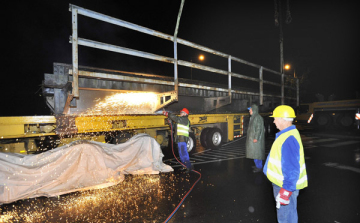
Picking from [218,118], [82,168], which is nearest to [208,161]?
[218,118]

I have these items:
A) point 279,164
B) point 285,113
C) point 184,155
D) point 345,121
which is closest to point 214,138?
point 184,155

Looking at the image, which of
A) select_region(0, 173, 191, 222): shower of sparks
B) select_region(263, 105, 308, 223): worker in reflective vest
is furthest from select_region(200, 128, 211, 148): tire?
select_region(263, 105, 308, 223): worker in reflective vest

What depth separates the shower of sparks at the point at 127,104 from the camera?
5.96m

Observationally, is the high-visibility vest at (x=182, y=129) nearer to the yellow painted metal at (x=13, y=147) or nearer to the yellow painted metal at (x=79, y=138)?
the yellow painted metal at (x=79, y=138)

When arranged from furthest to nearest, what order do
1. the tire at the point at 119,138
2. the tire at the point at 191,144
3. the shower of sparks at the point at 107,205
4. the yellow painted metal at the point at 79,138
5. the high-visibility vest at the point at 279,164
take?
the tire at the point at 191,144 → the tire at the point at 119,138 → the yellow painted metal at the point at 79,138 → the shower of sparks at the point at 107,205 → the high-visibility vest at the point at 279,164

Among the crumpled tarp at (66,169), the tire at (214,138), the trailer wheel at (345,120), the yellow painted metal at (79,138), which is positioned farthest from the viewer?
the trailer wheel at (345,120)

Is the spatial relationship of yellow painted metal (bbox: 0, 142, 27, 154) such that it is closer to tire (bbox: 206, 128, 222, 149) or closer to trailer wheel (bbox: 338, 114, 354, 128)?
tire (bbox: 206, 128, 222, 149)

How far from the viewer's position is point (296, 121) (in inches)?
630

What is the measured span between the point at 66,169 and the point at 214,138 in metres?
6.51

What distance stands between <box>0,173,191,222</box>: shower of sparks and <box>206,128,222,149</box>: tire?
459 centimetres

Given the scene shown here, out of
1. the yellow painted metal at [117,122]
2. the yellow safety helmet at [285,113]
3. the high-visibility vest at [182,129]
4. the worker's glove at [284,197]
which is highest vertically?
the yellow safety helmet at [285,113]

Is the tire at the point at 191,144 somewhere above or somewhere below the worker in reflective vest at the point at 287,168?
below

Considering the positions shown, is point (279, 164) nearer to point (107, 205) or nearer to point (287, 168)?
point (287, 168)

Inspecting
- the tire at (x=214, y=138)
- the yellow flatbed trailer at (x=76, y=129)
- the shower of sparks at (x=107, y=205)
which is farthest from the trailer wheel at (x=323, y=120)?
the shower of sparks at (x=107, y=205)
